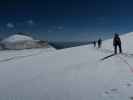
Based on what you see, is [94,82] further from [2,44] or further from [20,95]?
[2,44]

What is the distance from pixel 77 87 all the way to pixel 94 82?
0.68 meters

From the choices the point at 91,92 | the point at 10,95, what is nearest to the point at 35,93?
the point at 10,95

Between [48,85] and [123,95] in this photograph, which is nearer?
[123,95]

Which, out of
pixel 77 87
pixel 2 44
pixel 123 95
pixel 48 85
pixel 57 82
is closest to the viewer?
pixel 123 95

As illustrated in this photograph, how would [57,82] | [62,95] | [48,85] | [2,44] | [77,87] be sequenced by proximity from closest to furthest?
[62,95]
[77,87]
[48,85]
[57,82]
[2,44]

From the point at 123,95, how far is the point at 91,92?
2.45ft

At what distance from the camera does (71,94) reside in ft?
11.5

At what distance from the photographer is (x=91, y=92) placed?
3.58 metres

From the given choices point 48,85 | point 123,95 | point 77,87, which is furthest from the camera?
point 48,85

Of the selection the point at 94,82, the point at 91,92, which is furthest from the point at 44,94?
the point at 94,82

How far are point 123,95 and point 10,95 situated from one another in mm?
2714

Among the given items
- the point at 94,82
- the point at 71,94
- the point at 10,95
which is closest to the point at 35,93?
the point at 10,95

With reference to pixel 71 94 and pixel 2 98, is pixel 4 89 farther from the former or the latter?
pixel 71 94

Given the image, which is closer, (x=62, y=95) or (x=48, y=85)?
(x=62, y=95)
